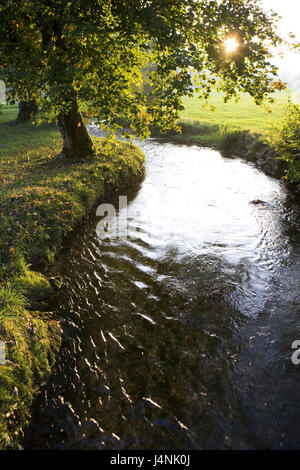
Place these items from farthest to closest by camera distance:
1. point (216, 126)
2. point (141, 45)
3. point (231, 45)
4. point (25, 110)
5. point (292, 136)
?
1. point (216, 126)
2. point (25, 110)
3. point (292, 136)
4. point (231, 45)
5. point (141, 45)

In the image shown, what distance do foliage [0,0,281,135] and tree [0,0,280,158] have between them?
26 millimetres

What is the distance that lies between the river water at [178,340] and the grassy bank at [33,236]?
0.39m

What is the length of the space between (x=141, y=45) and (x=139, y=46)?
1.64 feet

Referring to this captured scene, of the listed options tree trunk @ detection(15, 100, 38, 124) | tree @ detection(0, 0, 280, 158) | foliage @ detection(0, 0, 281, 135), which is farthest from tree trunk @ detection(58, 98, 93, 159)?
tree trunk @ detection(15, 100, 38, 124)

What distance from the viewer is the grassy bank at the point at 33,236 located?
191 inches

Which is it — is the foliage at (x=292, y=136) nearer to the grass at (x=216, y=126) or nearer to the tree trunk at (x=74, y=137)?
the grass at (x=216, y=126)

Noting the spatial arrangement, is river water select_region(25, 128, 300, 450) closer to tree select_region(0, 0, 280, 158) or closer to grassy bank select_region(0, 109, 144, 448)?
grassy bank select_region(0, 109, 144, 448)

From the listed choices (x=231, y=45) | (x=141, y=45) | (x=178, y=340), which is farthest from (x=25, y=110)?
(x=178, y=340)

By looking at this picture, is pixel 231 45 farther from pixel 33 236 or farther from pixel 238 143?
pixel 238 143

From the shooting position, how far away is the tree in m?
8.13

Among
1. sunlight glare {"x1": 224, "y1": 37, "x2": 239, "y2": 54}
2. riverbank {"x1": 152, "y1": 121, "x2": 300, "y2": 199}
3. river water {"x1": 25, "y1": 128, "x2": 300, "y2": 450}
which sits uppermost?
sunlight glare {"x1": 224, "y1": 37, "x2": 239, "y2": 54}

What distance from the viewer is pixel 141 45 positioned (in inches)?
314

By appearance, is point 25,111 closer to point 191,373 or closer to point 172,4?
point 172,4

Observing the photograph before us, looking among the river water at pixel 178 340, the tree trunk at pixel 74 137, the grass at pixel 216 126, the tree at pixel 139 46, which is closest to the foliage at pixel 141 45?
the tree at pixel 139 46
